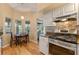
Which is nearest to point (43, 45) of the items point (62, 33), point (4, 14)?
point (62, 33)

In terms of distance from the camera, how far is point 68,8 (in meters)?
2.12

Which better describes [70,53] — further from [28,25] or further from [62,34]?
[28,25]

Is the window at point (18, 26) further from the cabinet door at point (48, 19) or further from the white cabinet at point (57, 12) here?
the white cabinet at point (57, 12)

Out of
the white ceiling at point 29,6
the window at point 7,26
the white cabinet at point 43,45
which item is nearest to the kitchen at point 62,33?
Result: the white cabinet at point 43,45

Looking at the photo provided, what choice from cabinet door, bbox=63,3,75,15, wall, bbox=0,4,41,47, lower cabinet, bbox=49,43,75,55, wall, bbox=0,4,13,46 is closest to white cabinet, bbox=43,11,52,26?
wall, bbox=0,4,41,47

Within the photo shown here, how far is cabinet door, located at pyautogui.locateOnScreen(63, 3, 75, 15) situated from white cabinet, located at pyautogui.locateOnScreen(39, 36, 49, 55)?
58 cm

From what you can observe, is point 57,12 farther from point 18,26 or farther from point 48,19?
point 18,26

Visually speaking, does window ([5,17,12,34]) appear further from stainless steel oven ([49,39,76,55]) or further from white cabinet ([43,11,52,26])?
stainless steel oven ([49,39,76,55])

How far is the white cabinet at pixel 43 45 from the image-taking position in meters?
2.24

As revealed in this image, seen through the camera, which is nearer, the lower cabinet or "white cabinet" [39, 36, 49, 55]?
the lower cabinet

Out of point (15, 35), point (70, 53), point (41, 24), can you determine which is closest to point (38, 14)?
point (41, 24)

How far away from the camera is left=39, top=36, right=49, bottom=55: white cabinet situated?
A: 88.0 inches

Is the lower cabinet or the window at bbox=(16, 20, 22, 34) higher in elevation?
the window at bbox=(16, 20, 22, 34)

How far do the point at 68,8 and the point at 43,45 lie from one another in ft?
2.53
